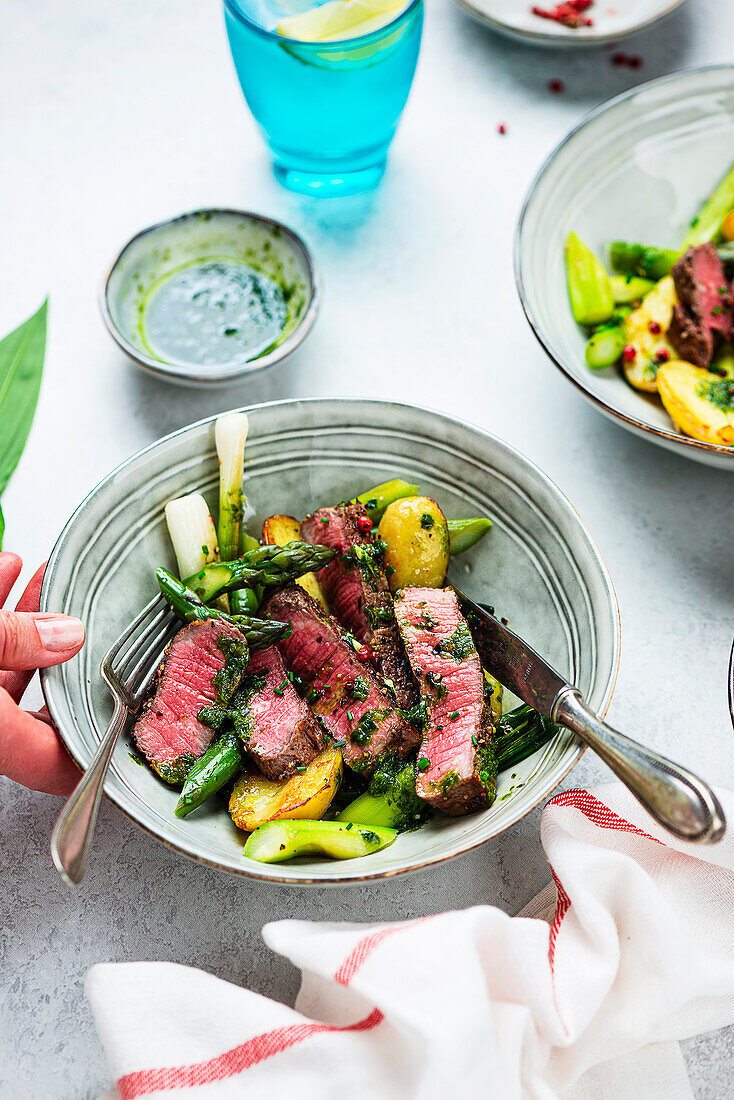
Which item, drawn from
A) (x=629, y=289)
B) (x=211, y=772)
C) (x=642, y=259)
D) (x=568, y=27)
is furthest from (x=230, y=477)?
(x=568, y=27)

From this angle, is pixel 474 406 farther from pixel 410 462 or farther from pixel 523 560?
pixel 523 560

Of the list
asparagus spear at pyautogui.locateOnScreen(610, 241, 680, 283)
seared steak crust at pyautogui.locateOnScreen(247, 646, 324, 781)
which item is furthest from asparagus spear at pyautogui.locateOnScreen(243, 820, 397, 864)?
asparagus spear at pyautogui.locateOnScreen(610, 241, 680, 283)

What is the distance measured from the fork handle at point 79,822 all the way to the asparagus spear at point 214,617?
14.4 inches

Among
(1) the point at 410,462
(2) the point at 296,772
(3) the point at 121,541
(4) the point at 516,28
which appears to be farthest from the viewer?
(4) the point at 516,28

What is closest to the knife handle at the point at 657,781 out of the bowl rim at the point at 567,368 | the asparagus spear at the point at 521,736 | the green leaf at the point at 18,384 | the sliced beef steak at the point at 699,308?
the asparagus spear at the point at 521,736

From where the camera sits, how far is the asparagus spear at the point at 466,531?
6.88 ft

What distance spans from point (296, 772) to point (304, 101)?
201 cm

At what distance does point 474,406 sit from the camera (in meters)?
2.68

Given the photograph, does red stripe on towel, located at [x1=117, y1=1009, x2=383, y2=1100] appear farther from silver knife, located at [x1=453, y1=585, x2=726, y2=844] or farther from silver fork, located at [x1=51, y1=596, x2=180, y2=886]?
silver knife, located at [x1=453, y1=585, x2=726, y2=844]

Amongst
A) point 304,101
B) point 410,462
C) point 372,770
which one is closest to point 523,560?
point 410,462

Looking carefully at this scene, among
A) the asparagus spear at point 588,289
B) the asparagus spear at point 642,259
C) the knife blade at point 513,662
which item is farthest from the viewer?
A: the asparagus spear at point 642,259

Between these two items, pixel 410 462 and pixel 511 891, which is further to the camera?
pixel 410 462

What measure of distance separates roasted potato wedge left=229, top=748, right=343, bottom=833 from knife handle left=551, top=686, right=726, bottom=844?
0.48 meters

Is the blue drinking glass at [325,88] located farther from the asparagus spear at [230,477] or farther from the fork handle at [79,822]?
the fork handle at [79,822]
